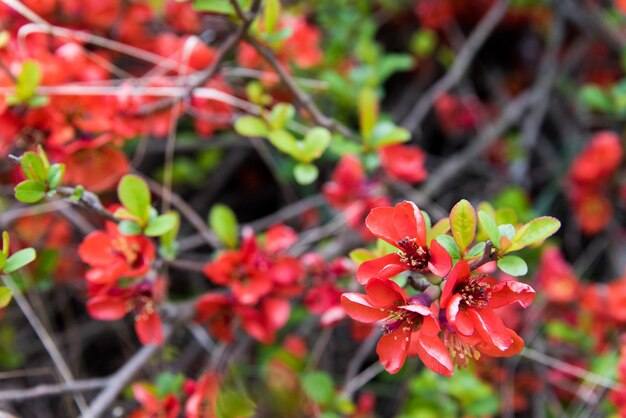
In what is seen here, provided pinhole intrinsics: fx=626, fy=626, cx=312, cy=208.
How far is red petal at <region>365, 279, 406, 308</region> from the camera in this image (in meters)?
0.71

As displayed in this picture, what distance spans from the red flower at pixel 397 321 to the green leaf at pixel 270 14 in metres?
0.51

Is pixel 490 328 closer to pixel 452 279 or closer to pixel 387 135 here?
pixel 452 279

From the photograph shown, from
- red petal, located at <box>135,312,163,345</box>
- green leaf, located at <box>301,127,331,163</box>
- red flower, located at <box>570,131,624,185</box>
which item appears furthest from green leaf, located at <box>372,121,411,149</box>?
red flower, located at <box>570,131,624,185</box>

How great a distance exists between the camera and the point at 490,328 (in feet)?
2.30

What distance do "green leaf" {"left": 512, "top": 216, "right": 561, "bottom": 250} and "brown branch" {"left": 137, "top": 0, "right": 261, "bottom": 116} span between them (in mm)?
534

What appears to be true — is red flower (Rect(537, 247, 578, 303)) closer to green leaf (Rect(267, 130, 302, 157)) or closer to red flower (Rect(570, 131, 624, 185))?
red flower (Rect(570, 131, 624, 185))

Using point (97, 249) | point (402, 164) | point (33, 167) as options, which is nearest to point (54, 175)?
point (33, 167)

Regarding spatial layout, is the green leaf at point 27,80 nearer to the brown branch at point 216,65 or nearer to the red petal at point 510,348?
the brown branch at point 216,65

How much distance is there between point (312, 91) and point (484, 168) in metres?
0.60

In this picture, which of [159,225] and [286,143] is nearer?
[159,225]

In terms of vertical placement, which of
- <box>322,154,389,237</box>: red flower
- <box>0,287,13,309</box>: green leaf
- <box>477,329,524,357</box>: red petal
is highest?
<box>0,287,13,309</box>: green leaf

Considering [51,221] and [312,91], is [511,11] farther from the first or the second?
[51,221]

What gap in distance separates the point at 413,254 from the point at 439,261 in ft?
0.12

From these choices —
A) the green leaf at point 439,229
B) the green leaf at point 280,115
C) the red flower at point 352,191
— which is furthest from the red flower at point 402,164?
the green leaf at point 439,229
